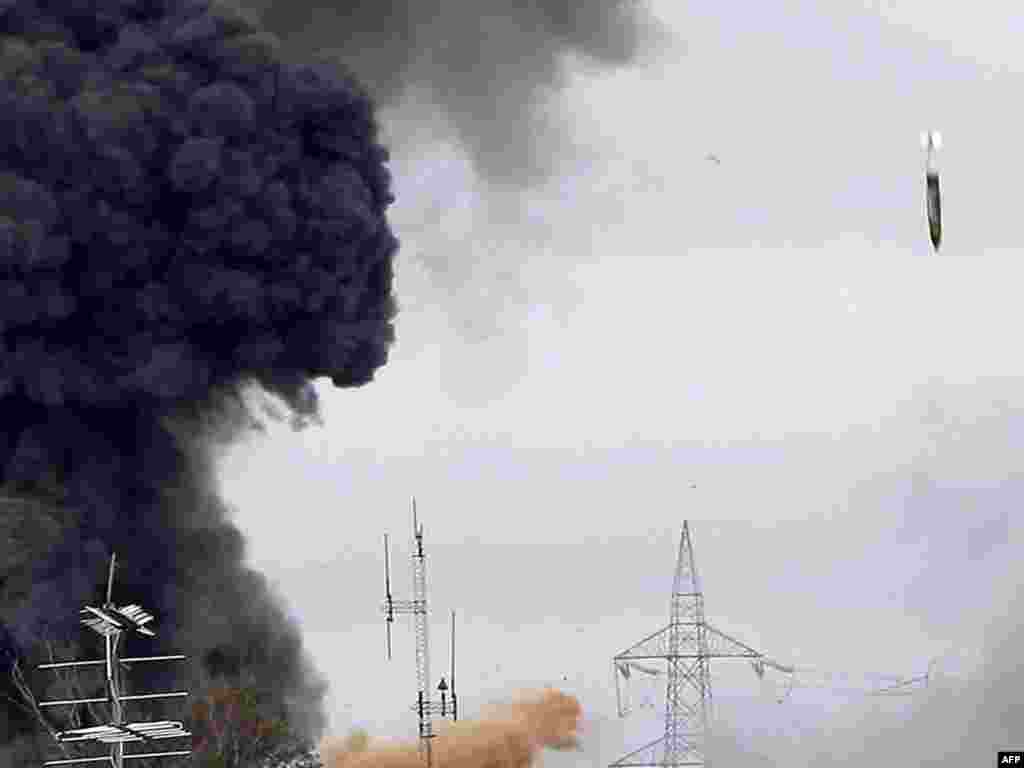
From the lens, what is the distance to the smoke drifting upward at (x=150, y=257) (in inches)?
4525

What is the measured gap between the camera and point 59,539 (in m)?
115

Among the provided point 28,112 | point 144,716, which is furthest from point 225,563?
point 28,112

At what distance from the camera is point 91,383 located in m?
116

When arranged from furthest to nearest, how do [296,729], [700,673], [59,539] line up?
[700,673] < [296,729] < [59,539]

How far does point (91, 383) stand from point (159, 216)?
618 centimetres

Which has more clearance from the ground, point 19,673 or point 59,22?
point 59,22

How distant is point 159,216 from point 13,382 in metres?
7.64

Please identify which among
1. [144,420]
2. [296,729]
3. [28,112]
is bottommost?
[296,729]

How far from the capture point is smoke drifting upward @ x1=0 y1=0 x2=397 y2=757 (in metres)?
115

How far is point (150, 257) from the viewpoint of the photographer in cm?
11650

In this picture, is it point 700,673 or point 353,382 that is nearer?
point 353,382

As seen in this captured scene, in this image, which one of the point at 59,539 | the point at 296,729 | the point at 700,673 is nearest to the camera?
the point at 59,539

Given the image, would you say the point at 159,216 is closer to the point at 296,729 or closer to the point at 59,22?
the point at 59,22

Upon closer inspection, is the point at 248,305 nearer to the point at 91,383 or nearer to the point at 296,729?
the point at 91,383
